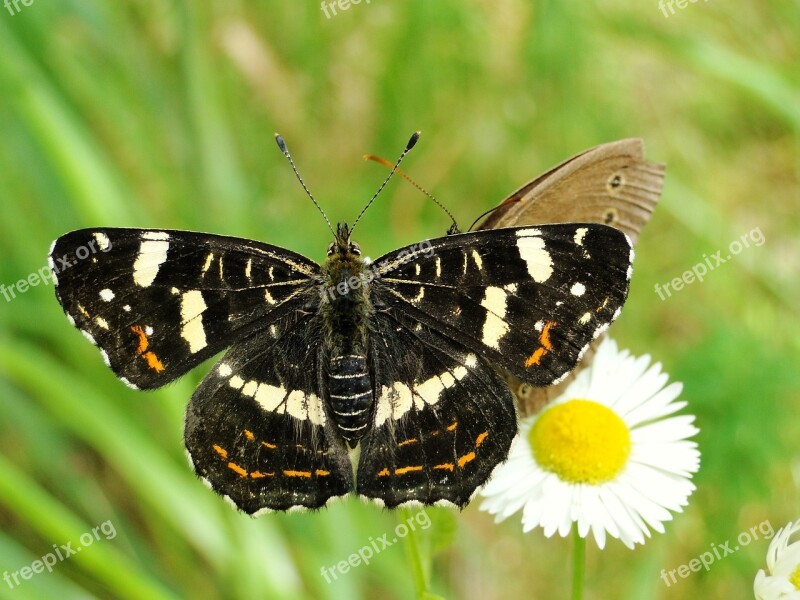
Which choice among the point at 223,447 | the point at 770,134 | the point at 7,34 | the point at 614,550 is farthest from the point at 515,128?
the point at 223,447

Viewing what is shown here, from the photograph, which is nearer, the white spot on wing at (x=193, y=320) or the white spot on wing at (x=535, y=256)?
the white spot on wing at (x=535, y=256)

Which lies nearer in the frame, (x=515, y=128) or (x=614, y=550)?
(x=614, y=550)

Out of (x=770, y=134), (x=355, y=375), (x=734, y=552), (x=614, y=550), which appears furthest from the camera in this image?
(x=770, y=134)

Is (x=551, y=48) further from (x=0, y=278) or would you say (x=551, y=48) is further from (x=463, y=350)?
(x=0, y=278)

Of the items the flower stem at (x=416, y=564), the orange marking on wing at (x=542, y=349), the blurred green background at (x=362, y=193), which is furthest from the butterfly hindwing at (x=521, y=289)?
the blurred green background at (x=362, y=193)

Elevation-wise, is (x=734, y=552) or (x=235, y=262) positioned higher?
(x=235, y=262)

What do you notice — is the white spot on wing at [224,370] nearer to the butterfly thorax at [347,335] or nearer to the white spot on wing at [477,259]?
the butterfly thorax at [347,335]

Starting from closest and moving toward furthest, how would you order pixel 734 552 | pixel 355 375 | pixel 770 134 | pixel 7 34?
pixel 355 375 → pixel 734 552 → pixel 7 34 → pixel 770 134
